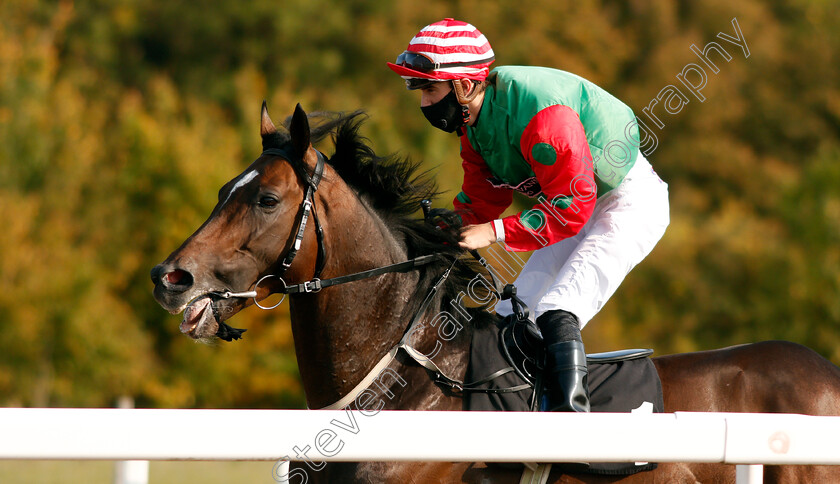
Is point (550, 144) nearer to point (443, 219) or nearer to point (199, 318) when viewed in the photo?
point (443, 219)

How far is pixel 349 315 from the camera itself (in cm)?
298

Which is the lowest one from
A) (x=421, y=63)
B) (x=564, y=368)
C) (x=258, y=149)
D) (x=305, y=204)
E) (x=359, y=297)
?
(x=258, y=149)

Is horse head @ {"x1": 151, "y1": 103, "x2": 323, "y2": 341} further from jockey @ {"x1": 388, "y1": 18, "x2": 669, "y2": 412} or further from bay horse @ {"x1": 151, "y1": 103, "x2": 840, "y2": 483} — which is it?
jockey @ {"x1": 388, "y1": 18, "x2": 669, "y2": 412}

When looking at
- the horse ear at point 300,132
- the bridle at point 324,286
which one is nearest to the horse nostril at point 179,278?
the bridle at point 324,286

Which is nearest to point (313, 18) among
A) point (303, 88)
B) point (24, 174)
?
point (303, 88)

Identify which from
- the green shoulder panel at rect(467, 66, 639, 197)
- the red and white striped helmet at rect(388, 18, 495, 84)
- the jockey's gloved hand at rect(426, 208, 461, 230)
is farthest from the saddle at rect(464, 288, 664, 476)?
the red and white striped helmet at rect(388, 18, 495, 84)

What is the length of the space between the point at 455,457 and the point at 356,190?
4.96 feet

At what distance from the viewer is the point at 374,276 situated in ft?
10.0

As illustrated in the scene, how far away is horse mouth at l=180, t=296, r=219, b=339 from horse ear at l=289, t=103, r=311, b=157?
1.95 feet

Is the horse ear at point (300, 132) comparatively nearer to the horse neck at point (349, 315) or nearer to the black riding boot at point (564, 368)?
the horse neck at point (349, 315)

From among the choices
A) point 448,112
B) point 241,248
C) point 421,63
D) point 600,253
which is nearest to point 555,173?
point 600,253

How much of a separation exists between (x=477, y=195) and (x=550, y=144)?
76 cm

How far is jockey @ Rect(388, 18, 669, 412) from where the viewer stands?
2.95 m

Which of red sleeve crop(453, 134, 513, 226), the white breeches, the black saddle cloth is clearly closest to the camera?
the black saddle cloth
